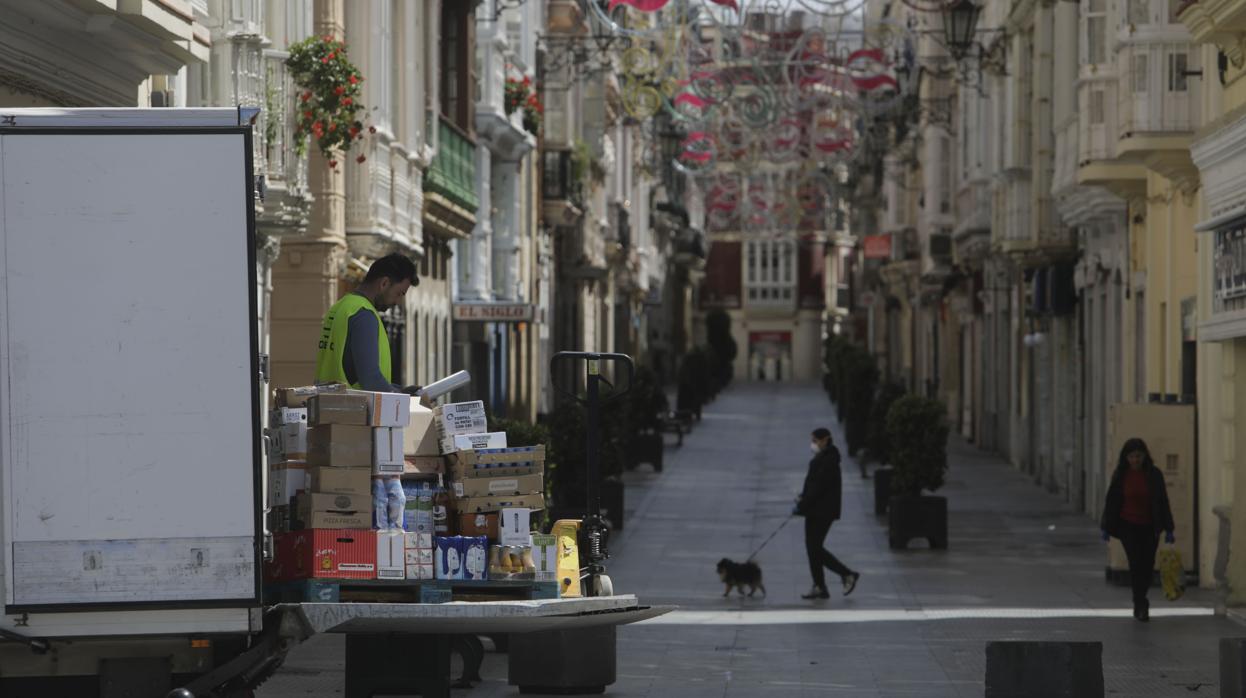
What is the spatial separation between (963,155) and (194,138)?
41.2 meters

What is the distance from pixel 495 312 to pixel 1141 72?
1432 centimetres

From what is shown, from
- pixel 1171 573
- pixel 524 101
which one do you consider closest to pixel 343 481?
pixel 1171 573

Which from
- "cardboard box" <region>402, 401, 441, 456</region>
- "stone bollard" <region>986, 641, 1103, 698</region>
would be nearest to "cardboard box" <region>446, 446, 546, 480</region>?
"cardboard box" <region>402, 401, 441, 456</region>

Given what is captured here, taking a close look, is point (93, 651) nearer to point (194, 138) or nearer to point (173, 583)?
point (173, 583)

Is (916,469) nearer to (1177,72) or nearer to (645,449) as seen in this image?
(1177,72)

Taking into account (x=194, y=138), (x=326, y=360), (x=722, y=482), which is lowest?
(x=722, y=482)

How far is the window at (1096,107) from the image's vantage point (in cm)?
2609

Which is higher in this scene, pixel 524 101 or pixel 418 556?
pixel 524 101

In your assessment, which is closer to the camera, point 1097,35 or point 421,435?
point 421,435

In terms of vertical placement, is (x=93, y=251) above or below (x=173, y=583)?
above

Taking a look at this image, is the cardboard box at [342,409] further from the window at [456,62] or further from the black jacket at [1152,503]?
the window at [456,62]

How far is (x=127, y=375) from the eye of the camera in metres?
9.37

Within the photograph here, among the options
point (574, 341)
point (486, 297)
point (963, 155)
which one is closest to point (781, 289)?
point (574, 341)

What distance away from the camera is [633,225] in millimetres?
79875
